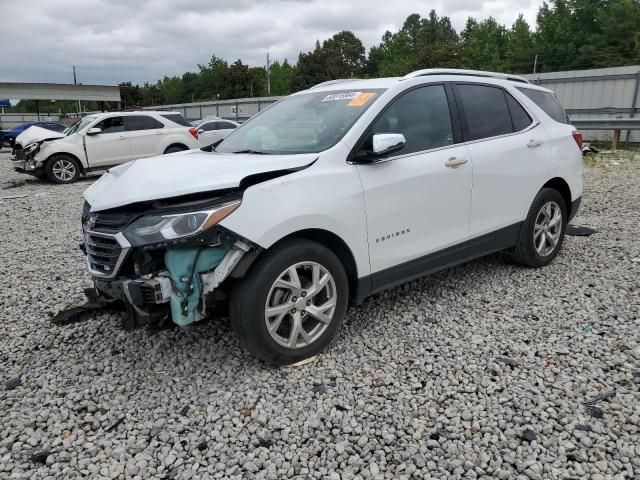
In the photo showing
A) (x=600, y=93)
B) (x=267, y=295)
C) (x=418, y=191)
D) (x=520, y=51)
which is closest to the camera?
(x=267, y=295)

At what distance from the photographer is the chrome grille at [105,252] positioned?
2.84m

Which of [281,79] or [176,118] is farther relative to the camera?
[281,79]

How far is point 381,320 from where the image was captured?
12.8 ft

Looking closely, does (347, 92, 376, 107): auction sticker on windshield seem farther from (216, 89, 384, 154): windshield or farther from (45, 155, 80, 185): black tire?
(45, 155, 80, 185): black tire

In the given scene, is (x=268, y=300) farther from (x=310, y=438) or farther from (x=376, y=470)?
(x=376, y=470)

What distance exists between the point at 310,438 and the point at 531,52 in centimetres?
5944

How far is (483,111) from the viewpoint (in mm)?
4277

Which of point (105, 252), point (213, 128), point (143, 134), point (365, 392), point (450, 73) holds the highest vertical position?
point (450, 73)

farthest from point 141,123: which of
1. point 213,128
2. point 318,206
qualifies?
point 318,206

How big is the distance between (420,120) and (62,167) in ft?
37.1

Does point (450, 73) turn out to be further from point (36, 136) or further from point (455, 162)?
point (36, 136)

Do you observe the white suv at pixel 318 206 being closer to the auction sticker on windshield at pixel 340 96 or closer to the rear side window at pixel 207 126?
the auction sticker on windshield at pixel 340 96

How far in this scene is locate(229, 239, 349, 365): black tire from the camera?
290cm

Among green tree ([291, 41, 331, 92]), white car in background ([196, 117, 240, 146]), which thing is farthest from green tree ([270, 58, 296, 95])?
white car in background ([196, 117, 240, 146])
